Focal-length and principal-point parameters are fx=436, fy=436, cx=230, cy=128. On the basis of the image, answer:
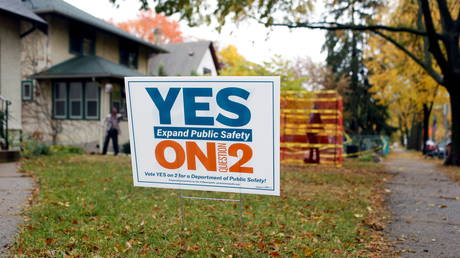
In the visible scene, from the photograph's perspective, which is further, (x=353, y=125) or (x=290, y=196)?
(x=353, y=125)

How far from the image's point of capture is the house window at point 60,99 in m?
20.2

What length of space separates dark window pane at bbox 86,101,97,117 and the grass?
11305mm

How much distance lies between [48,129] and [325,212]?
1619 cm

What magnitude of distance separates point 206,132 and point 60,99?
1763 centimetres

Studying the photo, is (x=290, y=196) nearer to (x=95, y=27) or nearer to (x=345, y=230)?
(x=345, y=230)

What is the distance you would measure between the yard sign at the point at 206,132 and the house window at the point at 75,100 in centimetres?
1623

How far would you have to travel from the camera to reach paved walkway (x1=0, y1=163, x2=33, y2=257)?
Answer: 491cm

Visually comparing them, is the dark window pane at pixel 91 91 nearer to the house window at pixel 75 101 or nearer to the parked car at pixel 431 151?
the house window at pixel 75 101

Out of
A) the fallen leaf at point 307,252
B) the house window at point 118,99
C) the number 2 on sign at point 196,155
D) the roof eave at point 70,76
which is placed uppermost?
the roof eave at point 70,76

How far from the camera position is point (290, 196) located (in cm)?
825

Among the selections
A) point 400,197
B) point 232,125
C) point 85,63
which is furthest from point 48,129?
point 232,125

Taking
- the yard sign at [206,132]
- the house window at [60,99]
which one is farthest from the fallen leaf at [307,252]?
the house window at [60,99]

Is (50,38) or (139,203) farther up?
(50,38)

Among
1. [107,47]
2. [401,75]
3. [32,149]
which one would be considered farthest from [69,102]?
[401,75]
